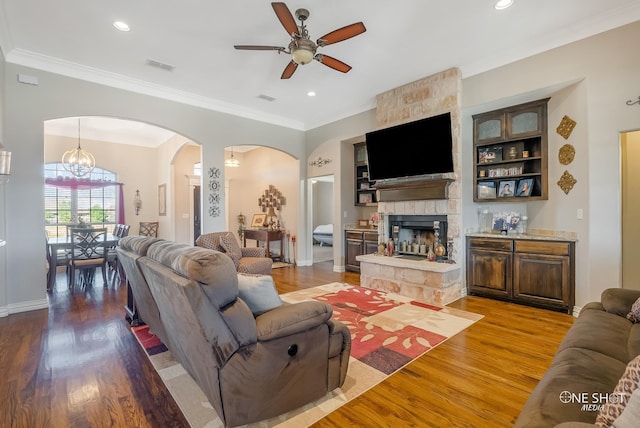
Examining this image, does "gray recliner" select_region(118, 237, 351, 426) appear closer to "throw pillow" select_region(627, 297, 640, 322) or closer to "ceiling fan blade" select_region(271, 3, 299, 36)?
"throw pillow" select_region(627, 297, 640, 322)

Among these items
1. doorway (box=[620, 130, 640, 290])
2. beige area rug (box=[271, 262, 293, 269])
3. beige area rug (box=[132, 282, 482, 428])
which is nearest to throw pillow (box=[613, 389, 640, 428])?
beige area rug (box=[132, 282, 482, 428])

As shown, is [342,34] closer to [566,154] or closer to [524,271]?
[566,154]

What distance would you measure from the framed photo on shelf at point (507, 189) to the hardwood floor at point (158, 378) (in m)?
1.72

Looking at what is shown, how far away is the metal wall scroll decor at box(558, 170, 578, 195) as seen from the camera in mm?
3738

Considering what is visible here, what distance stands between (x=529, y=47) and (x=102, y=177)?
369 inches

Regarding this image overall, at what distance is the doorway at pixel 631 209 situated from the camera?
11.9 ft

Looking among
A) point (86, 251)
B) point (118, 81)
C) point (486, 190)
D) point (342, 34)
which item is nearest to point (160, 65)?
point (118, 81)

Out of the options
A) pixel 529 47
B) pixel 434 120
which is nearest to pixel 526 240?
pixel 434 120

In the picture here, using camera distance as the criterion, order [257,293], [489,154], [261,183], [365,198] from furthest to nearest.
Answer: [261,183] < [365,198] < [489,154] < [257,293]

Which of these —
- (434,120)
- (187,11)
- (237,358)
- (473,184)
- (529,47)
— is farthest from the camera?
(473,184)

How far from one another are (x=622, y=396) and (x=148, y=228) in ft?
30.4

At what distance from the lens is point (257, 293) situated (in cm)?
181

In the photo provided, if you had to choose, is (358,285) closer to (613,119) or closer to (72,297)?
(613,119)

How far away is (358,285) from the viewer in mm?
5066
